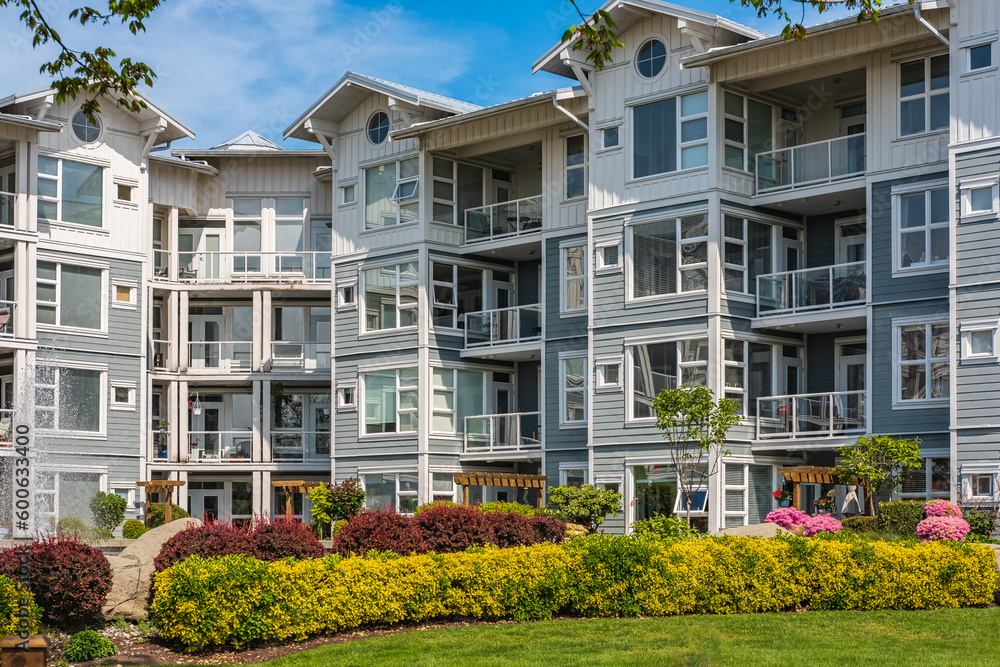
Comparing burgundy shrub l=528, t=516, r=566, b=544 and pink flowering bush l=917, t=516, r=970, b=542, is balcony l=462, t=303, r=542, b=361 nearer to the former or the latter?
burgundy shrub l=528, t=516, r=566, b=544

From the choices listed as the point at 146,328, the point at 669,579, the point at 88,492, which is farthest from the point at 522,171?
the point at 669,579

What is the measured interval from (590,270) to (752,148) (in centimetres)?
463

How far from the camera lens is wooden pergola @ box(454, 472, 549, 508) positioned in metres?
30.2

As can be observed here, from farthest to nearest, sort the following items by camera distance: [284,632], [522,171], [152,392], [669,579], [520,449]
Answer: [152,392], [522,171], [520,449], [669,579], [284,632]

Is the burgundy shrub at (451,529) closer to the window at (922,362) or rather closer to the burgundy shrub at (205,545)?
the burgundy shrub at (205,545)

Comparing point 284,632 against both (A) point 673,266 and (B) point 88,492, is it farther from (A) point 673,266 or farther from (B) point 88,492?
(B) point 88,492

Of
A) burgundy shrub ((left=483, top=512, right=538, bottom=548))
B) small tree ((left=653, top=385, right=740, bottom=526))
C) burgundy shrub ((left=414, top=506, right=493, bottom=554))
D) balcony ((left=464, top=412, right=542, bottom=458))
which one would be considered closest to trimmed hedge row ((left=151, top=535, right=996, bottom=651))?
burgundy shrub ((left=414, top=506, right=493, bottom=554))

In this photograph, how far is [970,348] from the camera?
24203 mm

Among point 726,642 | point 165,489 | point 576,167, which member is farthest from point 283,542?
point 165,489

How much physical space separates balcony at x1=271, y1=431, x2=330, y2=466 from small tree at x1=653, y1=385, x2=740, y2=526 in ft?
46.5

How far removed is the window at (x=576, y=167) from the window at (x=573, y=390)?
→ 4163mm

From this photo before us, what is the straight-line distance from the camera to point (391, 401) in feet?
114

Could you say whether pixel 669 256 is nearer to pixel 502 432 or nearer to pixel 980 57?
pixel 980 57

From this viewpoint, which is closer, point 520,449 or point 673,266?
point 673,266
